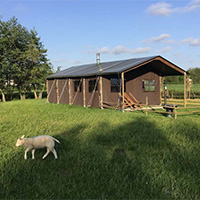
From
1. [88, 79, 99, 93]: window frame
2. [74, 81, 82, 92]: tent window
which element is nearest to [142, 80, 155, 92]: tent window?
[88, 79, 99, 93]: window frame

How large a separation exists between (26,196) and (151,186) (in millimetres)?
2005

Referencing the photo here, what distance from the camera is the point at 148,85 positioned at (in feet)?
60.9

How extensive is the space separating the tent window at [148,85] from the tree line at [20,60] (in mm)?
16674

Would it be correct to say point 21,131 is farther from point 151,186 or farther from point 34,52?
point 34,52

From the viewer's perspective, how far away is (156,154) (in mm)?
5523

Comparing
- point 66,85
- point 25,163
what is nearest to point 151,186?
point 25,163

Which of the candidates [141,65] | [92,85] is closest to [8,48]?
[92,85]

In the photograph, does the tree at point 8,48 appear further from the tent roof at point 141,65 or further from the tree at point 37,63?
the tent roof at point 141,65

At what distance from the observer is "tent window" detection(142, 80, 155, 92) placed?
60.1 ft

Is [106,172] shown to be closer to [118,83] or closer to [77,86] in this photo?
[118,83]

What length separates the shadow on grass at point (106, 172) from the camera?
3621 millimetres

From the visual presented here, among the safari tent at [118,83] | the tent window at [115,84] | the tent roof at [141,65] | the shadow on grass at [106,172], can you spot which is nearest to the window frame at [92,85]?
the safari tent at [118,83]

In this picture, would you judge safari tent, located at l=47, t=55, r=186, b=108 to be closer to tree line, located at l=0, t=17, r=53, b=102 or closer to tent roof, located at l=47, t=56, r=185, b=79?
tent roof, located at l=47, t=56, r=185, b=79

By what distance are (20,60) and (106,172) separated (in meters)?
27.4
